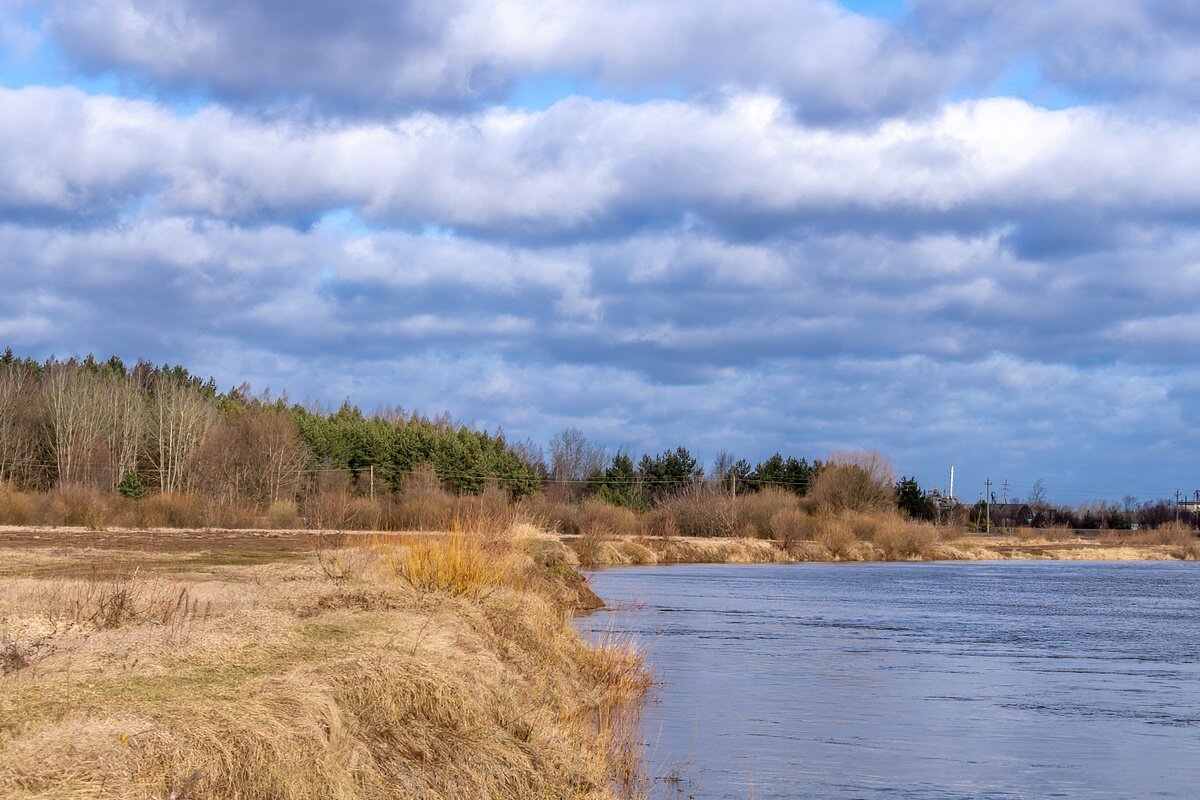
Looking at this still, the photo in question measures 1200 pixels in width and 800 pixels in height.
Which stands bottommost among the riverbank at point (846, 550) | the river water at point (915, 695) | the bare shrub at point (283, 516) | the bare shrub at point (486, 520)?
the river water at point (915, 695)

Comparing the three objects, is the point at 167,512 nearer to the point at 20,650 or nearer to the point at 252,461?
the point at 252,461

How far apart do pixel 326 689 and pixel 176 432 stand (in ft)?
279

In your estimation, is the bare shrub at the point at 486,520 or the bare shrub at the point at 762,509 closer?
the bare shrub at the point at 486,520

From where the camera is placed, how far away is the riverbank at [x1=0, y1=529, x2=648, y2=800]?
28.8ft

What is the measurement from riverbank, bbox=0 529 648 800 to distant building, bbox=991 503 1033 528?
132041 millimetres

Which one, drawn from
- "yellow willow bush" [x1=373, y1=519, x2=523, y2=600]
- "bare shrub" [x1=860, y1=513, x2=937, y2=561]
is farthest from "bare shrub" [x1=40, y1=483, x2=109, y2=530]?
"bare shrub" [x1=860, y1=513, x2=937, y2=561]

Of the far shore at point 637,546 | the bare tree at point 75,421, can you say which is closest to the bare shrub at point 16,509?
the far shore at point 637,546

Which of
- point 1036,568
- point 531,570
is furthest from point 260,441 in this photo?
point 531,570

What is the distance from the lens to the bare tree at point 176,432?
8800 cm

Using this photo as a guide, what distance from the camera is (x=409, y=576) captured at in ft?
62.8

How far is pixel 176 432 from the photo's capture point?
91125 millimetres

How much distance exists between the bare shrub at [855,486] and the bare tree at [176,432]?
4557 centimetres

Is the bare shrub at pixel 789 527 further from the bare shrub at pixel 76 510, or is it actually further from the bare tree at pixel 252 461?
the bare shrub at pixel 76 510

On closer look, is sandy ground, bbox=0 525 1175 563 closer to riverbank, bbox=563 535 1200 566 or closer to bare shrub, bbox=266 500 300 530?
riverbank, bbox=563 535 1200 566
